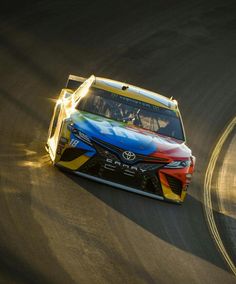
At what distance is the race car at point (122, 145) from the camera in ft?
41.5

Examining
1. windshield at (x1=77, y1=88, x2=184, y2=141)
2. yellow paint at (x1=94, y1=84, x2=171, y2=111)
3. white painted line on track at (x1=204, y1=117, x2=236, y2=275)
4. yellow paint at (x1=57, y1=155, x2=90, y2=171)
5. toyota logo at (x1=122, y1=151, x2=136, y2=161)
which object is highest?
yellow paint at (x1=94, y1=84, x2=171, y2=111)

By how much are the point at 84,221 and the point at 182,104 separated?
37.9 ft

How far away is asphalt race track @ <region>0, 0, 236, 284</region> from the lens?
9.85m

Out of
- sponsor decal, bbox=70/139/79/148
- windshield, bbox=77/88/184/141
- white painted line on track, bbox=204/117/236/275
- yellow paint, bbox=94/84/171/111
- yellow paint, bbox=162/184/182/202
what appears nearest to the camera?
white painted line on track, bbox=204/117/236/275

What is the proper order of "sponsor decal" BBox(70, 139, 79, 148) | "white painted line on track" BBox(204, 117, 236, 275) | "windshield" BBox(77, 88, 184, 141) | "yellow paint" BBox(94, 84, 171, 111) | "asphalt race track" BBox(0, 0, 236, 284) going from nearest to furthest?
1. "asphalt race track" BBox(0, 0, 236, 284)
2. "white painted line on track" BBox(204, 117, 236, 275)
3. "sponsor decal" BBox(70, 139, 79, 148)
4. "windshield" BBox(77, 88, 184, 141)
5. "yellow paint" BBox(94, 84, 171, 111)

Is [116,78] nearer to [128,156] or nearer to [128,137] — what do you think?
[128,137]

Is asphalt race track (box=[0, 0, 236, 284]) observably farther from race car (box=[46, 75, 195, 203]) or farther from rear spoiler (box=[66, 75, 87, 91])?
rear spoiler (box=[66, 75, 87, 91])

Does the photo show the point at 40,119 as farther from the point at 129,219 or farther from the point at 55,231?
the point at 55,231

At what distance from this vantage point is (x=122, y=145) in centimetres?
1271

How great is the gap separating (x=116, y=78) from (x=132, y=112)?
8412 mm

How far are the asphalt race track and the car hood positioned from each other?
0.80m

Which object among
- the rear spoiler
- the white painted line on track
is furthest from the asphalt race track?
the rear spoiler

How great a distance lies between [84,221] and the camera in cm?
1118

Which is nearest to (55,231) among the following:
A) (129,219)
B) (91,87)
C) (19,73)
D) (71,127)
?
(129,219)
